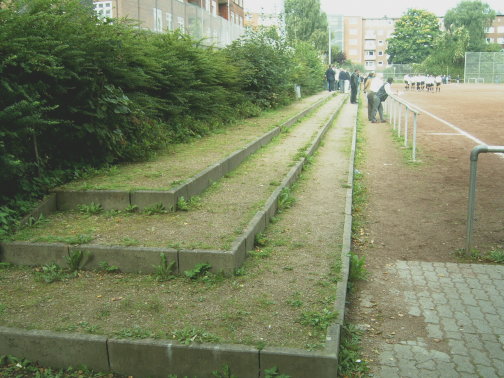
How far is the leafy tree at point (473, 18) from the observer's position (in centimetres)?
10256

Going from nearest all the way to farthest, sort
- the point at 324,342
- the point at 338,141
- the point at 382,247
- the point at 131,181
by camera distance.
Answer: the point at 324,342, the point at 382,247, the point at 131,181, the point at 338,141

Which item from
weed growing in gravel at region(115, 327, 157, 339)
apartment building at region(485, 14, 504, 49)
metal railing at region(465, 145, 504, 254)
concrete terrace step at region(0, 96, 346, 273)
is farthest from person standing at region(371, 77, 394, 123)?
apartment building at region(485, 14, 504, 49)

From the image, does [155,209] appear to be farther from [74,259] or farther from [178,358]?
[178,358]

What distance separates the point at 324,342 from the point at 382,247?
8.89 ft

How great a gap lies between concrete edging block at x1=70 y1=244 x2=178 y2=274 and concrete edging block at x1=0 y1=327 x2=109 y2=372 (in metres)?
1.15

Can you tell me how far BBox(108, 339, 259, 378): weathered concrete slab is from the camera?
129 inches

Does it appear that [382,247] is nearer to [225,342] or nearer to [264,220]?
[264,220]

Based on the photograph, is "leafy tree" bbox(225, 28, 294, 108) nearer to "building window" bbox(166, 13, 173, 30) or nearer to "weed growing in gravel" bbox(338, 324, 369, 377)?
"building window" bbox(166, 13, 173, 30)

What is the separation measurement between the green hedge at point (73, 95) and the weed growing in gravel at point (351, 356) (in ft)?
11.1

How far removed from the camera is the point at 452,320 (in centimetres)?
406

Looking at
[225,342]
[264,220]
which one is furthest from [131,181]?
[225,342]

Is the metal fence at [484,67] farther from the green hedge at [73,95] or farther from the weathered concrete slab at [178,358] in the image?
the weathered concrete slab at [178,358]

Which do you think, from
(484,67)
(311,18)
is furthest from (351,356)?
(484,67)

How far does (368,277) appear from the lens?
5.02 meters
